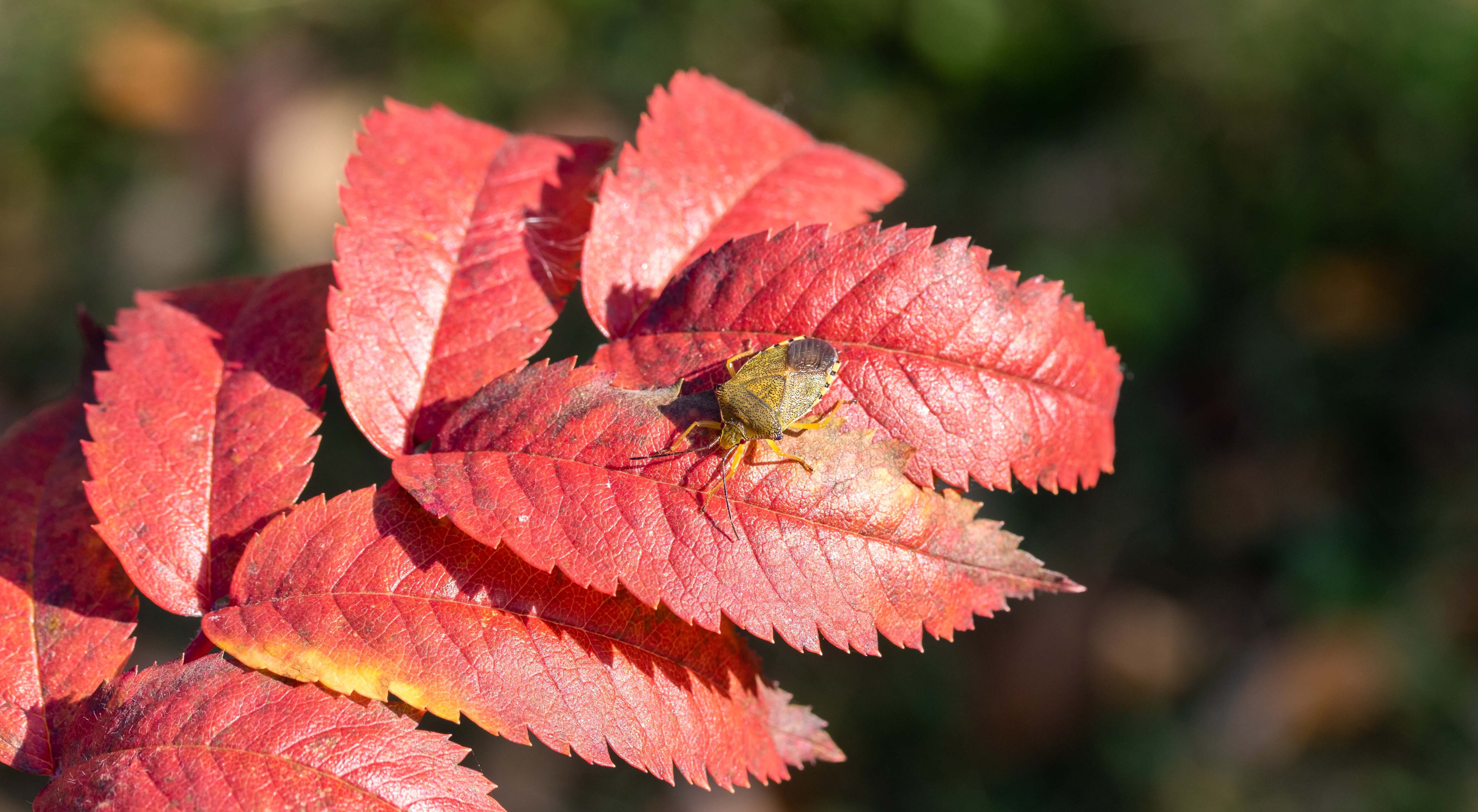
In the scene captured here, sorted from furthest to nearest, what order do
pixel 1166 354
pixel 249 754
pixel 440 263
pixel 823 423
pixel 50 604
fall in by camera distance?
pixel 1166 354 → pixel 440 263 → pixel 50 604 → pixel 823 423 → pixel 249 754

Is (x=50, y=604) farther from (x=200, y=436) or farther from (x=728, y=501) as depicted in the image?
(x=728, y=501)

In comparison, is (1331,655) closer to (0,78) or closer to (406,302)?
(406,302)

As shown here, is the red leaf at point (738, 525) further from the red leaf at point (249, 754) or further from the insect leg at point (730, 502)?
the red leaf at point (249, 754)

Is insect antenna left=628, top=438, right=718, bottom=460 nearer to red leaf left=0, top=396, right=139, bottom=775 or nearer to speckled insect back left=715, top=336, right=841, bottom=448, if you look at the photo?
speckled insect back left=715, top=336, right=841, bottom=448

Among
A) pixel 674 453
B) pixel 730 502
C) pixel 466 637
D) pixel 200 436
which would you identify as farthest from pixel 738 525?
pixel 200 436

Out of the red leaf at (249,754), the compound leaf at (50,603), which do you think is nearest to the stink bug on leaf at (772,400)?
the red leaf at (249,754)

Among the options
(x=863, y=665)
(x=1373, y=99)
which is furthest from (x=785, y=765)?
(x=1373, y=99)

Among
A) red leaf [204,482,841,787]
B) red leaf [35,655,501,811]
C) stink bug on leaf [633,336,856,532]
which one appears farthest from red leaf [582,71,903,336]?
red leaf [35,655,501,811]
